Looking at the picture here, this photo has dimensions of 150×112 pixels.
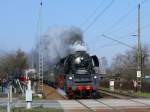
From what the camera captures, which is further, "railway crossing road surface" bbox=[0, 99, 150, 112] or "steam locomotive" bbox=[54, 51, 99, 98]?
"steam locomotive" bbox=[54, 51, 99, 98]

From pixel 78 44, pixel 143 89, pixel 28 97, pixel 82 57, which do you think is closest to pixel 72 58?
pixel 82 57

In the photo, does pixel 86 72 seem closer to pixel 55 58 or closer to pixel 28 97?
pixel 28 97

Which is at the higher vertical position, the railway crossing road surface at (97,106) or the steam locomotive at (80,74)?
the steam locomotive at (80,74)

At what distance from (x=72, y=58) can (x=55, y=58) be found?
1632cm

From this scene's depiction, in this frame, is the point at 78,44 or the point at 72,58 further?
the point at 78,44

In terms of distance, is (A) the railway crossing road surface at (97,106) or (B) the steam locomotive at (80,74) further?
(B) the steam locomotive at (80,74)

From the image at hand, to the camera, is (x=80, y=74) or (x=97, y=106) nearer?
(x=97, y=106)

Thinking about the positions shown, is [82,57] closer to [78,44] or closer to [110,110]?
[78,44]

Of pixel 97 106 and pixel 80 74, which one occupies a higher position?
pixel 80 74

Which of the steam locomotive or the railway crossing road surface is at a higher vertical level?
the steam locomotive

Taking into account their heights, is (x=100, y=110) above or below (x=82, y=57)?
below

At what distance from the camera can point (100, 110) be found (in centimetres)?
2569

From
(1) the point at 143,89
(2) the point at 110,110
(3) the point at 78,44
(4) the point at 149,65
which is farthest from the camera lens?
(4) the point at 149,65

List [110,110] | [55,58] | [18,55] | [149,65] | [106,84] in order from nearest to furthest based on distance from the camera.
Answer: [110,110]
[55,58]
[106,84]
[149,65]
[18,55]
